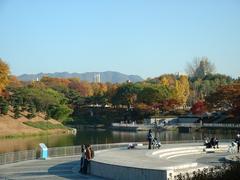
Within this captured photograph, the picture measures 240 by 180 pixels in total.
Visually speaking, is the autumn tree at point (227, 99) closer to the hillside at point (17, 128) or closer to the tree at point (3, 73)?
the hillside at point (17, 128)

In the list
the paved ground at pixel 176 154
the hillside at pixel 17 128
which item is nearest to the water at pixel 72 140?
the hillside at pixel 17 128

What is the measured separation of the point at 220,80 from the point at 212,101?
5406 centimetres

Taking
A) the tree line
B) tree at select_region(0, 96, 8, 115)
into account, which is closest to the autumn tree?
the tree line

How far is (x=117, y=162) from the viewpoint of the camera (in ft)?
71.1

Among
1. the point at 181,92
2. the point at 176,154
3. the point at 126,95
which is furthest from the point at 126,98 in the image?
the point at 176,154

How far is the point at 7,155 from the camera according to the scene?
28.5 m

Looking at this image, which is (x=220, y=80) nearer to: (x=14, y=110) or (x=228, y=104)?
(x=228, y=104)

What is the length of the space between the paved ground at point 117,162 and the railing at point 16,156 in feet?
3.54

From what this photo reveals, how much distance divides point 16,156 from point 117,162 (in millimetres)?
10505

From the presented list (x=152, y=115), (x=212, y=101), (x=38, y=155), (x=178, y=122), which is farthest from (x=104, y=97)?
(x=38, y=155)

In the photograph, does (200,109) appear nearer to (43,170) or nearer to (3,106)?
Answer: (3,106)

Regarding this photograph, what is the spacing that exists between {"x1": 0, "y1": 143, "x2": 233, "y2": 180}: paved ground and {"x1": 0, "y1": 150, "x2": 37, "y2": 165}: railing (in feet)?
3.54

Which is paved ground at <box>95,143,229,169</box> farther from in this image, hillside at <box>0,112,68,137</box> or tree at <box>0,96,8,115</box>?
tree at <box>0,96,8,115</box>

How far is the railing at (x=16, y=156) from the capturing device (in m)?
28.1
